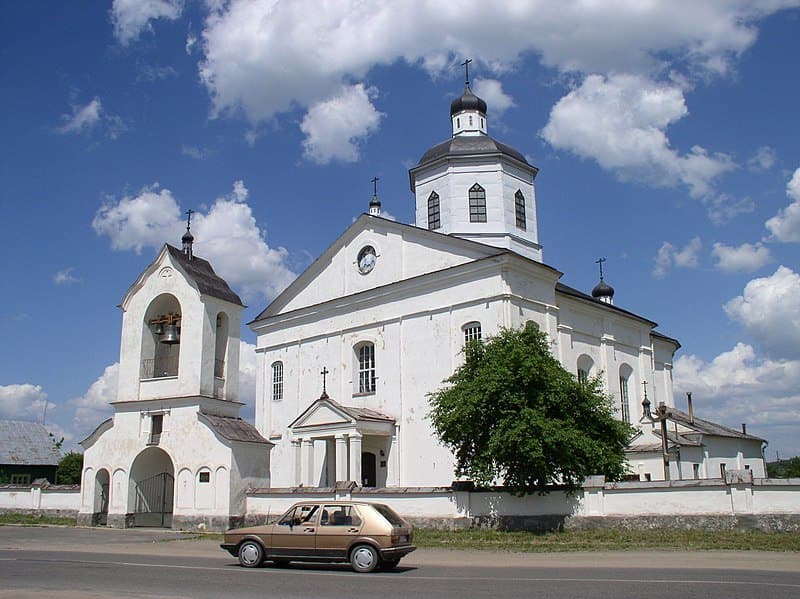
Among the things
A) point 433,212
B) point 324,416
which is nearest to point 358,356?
point 324,416

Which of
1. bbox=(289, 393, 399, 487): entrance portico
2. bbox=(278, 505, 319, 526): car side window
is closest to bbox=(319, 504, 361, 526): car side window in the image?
bbox=(278, 505, 319, 526): car side window

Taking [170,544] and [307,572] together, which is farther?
[170,544]

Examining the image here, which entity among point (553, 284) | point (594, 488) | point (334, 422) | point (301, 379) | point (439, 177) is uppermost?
point (439, 177)

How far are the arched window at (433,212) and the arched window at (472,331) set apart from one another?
23.5 ft

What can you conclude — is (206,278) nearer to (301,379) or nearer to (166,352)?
(166,352)

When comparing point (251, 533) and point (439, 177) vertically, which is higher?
point (439, 177)

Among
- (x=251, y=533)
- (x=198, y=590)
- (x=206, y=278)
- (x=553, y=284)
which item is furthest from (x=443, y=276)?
(x=198, y=590)

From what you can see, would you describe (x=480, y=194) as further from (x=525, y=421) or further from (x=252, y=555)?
(x=252, y=555)

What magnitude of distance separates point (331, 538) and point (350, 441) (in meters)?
15.2

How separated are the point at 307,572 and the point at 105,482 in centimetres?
1793

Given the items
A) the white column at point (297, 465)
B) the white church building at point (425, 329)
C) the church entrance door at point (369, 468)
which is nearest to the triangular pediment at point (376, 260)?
the white church building at point (425, 329)

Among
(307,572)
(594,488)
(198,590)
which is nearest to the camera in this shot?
(198,590)

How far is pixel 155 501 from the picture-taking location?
28.5 metres

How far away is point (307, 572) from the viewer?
13.6 m
